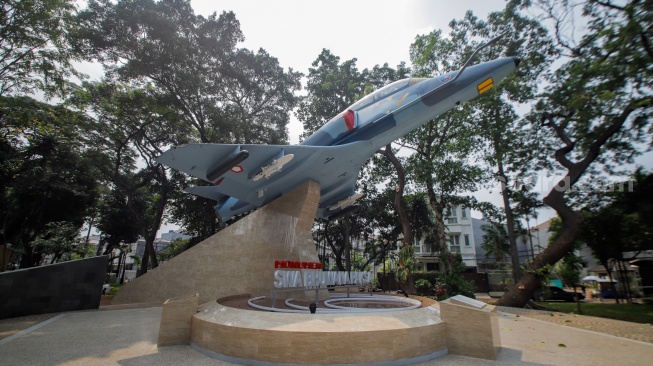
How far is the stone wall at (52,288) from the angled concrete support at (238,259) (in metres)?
1.55

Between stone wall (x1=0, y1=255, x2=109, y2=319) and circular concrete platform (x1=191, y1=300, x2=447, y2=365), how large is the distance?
10245 mm

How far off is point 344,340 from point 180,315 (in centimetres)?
462

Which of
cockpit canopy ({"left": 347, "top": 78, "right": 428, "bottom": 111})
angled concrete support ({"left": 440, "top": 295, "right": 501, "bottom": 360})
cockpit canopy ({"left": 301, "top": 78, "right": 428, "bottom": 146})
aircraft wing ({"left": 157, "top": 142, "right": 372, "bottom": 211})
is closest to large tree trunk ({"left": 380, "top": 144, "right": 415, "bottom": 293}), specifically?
aircraft wing ({"left": 157, "top": 142, "right": 372, "bottom": 211})

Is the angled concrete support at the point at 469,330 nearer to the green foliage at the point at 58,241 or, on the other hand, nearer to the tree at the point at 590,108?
the tree at the point at 590,108

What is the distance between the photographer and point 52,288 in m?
13.5

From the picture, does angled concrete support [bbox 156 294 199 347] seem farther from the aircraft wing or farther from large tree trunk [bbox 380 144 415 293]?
large tree trunk [bbox 380 144 415 293]

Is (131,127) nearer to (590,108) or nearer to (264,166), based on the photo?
(264,166)

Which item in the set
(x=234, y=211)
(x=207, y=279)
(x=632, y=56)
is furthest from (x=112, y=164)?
(x=632, y=56)

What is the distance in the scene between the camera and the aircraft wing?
1255 cm

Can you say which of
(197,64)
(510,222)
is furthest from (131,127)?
(510,222)

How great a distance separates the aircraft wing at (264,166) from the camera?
12.5 meters

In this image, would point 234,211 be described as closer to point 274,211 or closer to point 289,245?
point 274,211

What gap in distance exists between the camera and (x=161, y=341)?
25.4ft

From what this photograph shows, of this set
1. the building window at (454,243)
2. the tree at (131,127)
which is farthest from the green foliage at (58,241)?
the building window at (454,243)
